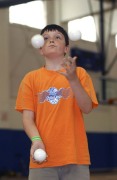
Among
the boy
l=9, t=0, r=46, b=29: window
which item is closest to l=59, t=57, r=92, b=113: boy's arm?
the boy

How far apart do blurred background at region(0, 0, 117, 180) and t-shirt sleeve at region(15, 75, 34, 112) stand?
27.5 ft

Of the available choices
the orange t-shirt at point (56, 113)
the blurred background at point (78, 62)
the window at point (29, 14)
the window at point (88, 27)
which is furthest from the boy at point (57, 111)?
the window at point (88, 27)

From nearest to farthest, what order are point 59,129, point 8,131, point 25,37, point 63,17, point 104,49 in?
point 59,129, point 8,131, point 25,37, point 63,17, point 104,49

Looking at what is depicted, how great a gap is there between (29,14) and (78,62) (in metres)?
2.40

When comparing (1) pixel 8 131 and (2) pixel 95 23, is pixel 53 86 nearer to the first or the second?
(1) pixel 8 131

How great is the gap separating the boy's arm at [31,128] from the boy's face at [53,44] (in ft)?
1.29

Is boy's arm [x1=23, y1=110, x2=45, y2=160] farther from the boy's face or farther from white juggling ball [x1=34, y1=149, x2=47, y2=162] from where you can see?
the boy's face

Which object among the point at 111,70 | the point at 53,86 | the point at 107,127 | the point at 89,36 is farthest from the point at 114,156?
the point at 53,86

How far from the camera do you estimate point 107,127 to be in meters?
14.3

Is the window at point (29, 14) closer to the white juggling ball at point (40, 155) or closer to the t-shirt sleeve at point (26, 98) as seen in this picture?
the t-shirt sleeve at point (26, 98)

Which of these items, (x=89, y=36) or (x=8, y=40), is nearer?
(x=8, y=40)

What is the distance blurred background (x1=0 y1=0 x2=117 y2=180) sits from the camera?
37.8ft

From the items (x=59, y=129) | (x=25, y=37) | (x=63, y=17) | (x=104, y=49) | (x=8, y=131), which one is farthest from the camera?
(x=104, y=49)

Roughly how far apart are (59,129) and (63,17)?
11.4 metres
